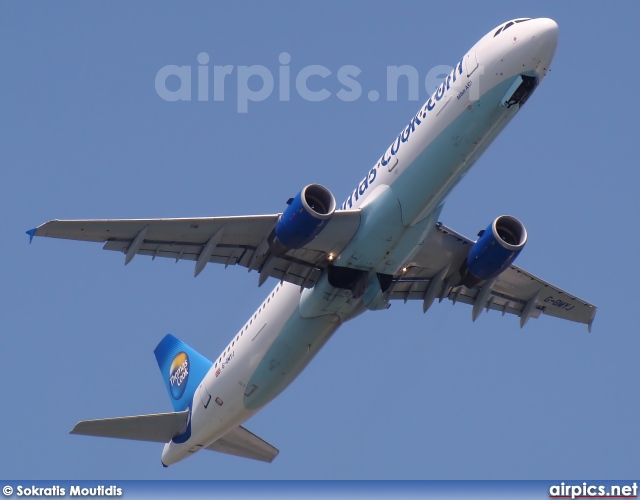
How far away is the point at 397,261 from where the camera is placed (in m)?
36.6

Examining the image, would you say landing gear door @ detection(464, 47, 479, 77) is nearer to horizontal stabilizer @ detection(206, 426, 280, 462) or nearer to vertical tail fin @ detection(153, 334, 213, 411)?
vertical tail fin @ detection(153, 334, 213, 411)

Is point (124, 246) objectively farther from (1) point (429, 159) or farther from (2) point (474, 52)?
(2) point (474, 52)

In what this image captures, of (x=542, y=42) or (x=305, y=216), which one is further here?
(x=305, y=216)

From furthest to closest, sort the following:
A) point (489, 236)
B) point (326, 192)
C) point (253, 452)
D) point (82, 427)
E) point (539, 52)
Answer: point (253, 452) < point (82, 427) < point (489, 236) < point (326, 192) < point (539, 52)

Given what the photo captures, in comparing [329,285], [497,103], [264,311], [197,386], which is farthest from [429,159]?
[197,386]

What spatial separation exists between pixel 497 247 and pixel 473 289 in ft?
16.5

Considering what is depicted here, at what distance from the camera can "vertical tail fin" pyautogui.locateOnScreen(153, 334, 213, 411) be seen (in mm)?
44406

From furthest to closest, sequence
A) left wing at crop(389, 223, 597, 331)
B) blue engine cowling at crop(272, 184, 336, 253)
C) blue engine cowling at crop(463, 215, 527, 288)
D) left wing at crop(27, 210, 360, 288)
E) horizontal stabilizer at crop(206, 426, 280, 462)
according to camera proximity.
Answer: horizontal stabilizer at crop(206, 426, 280, 462), left wing at crop(389, 223, 597, 331), blue engine cowling at crop(463, 215, 527, 288), left wing at crop(27, 210, 360, 288), blue engine cowling at crop(272, 184, 336, 253)

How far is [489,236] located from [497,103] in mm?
5625

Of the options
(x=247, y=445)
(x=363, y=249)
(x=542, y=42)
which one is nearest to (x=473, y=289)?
(x=363, y=249)

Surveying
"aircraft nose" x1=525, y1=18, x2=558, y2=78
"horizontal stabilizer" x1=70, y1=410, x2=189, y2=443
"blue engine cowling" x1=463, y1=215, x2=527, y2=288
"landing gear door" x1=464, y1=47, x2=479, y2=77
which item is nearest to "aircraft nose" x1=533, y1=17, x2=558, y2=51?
"aircraft nose" x1=525, y1=18, x2=558, y2=78

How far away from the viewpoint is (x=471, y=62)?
3438 centimetres

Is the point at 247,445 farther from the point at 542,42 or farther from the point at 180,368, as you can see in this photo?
the point at 542,42

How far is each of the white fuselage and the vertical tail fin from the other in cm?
344
